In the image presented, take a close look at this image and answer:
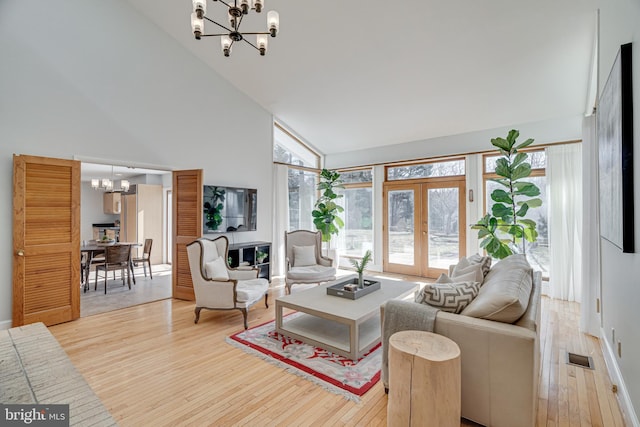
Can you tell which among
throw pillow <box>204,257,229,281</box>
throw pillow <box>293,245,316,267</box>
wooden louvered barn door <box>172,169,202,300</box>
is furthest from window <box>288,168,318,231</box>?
throw pillow <box>204,257,229,281</box>

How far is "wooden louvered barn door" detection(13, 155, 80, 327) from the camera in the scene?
3.35 m

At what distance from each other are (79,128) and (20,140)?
1.95 ft

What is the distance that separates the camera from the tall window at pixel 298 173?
6.52m

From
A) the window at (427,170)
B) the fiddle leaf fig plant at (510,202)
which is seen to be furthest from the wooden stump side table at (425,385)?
the window at (427,170)

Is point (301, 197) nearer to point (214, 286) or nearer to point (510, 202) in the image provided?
point (214, 286)

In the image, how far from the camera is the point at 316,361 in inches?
107

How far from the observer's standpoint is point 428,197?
19.6ft

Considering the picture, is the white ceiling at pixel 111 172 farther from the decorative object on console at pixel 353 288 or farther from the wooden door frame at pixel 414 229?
the decorative object on console at pixel 353 288

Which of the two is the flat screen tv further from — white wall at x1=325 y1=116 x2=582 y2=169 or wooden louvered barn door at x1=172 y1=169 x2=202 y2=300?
white wall at x1=325 y1=116 x2=582 y2=169

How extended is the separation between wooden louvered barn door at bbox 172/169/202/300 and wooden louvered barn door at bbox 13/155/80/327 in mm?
1257

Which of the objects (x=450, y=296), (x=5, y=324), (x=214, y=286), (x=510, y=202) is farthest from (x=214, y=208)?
(x=510, y=202)

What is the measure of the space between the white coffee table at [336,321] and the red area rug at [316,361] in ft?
0.24

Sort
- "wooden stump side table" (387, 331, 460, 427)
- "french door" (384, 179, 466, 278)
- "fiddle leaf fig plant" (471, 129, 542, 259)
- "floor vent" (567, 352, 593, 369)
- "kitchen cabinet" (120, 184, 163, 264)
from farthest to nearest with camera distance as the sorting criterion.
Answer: "kitchen cabinet" (120, 184, 163, 264) < "french door" (384, 179, 466, 278) < "fiddle leaf fig plant" (471, 129, 542, 259) < "floor vent" (567, 352, 593, 369) < "wooden stump side table" (387, 331, 460, 427)

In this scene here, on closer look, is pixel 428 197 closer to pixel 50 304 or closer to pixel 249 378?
pixel 249 378
